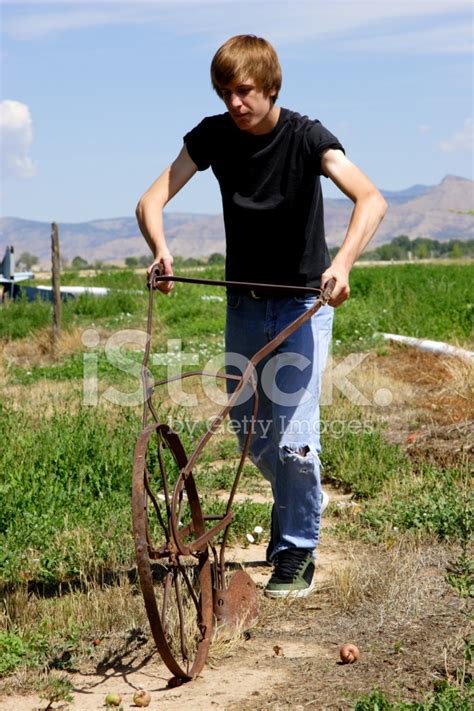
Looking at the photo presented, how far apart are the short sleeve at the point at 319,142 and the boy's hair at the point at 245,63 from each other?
10.1 inches

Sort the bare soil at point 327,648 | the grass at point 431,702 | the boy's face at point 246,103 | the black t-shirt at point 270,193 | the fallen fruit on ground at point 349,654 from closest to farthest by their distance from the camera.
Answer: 1. the grass at point 431,702
2. the bare soil at point 327,648
3. the fallen fruit on ground at point 349,654
4. the boy's face at point 246,103
5. the black t-shirt at point 270,193

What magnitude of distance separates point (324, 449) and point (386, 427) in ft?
2.94

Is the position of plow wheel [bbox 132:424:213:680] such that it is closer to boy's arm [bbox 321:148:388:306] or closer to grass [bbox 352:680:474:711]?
grass [bbox 352:680:474:711]

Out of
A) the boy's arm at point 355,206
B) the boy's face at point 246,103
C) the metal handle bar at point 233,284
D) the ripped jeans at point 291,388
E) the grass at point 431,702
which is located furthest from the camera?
the ripped jeans at point 291,388

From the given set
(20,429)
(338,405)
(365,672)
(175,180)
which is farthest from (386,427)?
(365,672)

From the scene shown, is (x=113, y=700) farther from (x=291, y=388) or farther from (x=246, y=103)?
(x=246, y=103)

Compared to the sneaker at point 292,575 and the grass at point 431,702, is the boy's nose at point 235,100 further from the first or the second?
the grass at point 431,702

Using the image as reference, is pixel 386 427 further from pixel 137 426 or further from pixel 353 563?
pixel 353 563

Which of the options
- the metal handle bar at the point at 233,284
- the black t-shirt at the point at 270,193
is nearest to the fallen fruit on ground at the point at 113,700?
the metal handle bar at the point at 233,284

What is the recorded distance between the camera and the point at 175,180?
4535 millimetres

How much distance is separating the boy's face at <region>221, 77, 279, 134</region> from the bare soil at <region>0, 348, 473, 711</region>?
1940 millimetres

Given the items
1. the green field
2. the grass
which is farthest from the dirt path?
the grass

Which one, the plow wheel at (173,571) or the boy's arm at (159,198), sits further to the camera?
the boy's arm at (159,198)

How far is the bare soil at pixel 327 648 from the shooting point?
136 inches
